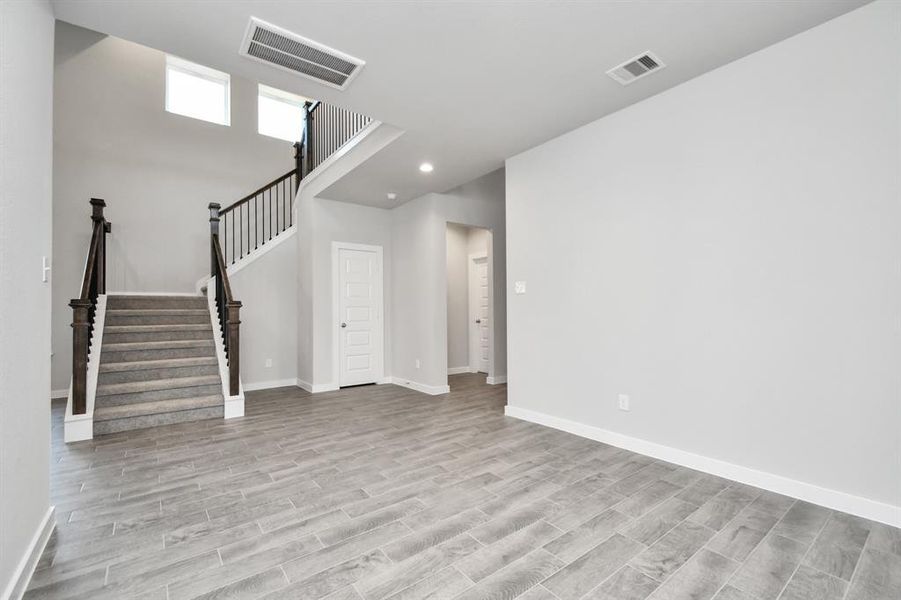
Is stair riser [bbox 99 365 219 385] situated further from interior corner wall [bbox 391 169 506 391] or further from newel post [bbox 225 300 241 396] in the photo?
interior corner wall [bbox 391 169 506 391]

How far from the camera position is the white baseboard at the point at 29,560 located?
5.04 ft

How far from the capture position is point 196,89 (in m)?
6.86

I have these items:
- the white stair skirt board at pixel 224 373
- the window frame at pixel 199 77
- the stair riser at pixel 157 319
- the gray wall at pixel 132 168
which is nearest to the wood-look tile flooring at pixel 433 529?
the white stair skirt board at pixel 224 373

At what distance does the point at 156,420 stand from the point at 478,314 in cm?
494

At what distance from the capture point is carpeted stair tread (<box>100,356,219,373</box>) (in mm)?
4279

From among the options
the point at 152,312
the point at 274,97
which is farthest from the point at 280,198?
the point at 152,312

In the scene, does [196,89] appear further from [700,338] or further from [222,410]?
[700,338]

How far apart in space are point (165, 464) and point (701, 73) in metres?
4.88

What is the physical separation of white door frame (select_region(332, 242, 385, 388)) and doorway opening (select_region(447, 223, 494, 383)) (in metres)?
1.40

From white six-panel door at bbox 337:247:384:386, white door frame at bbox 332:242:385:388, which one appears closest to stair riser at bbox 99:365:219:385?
white door frame at bbox 332:242:385:388

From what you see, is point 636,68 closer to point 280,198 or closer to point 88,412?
point 88,412

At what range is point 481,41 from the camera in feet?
8.14

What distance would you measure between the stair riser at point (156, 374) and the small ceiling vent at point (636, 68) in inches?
197

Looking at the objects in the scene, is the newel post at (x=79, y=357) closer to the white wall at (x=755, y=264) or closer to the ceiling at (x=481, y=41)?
the ceiling at (x=481, y=41)
